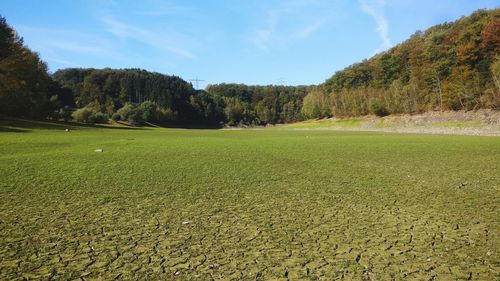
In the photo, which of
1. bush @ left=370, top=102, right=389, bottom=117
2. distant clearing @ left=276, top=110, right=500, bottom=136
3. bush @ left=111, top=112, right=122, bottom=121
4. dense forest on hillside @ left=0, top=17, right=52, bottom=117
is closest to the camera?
dense forest on hillside @ left=0, top=17, right=52, bottom=117

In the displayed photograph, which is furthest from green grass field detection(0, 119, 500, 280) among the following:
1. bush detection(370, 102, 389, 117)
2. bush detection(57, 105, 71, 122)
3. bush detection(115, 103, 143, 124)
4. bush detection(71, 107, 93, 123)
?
bush detection(115, 103, 143, 124)

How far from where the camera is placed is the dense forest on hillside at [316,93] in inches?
2312

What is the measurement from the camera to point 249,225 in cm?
624

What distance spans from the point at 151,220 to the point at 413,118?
79048 mm

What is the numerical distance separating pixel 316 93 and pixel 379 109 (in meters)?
50.7

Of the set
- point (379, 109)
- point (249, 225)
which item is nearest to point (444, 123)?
point (379, 109)

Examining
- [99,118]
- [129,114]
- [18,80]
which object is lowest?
[99,118]

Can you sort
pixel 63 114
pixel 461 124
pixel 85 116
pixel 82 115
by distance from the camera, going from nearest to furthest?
pixel 461 124 → pixel 63 114 → pixel 82 115 → pixel 85 116

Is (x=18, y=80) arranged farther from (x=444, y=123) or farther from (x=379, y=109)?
(x=379, y=109)

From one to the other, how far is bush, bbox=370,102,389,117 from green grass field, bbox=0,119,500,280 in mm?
86608

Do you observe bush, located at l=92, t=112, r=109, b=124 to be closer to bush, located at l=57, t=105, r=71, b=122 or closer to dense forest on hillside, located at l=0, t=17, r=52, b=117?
bush, located at l=57, t=105, r=71, b=122

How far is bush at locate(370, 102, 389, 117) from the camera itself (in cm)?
9431

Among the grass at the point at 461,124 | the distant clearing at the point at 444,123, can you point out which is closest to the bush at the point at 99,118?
the distant clearing at the point at 444,123

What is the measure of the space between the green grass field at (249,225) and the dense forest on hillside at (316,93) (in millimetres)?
46494
